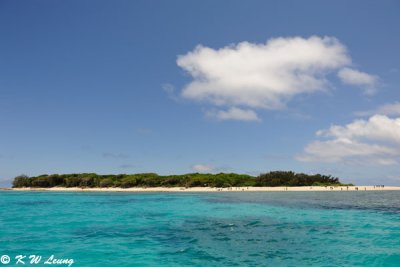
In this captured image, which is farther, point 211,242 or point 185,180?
point 185,180

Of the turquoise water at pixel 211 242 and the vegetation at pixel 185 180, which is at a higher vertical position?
the vegetation at pixel 185 180

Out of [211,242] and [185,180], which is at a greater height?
[185,180]

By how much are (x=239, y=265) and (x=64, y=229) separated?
54.9ft

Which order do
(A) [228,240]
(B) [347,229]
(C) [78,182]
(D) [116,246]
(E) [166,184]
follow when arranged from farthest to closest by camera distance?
(C) [78,182] < (E) [166,184] < (B) [347,229] < (A) [228,240] < (D) [116,246]

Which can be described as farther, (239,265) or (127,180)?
(127,180)

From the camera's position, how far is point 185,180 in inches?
4594

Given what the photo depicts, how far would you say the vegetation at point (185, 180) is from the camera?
114 meters

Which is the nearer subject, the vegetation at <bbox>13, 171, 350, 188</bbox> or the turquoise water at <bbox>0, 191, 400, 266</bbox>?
the turquoise water at <bbox>0, 191, 400, 266</bbox>

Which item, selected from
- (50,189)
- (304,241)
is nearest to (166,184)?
(50,189)

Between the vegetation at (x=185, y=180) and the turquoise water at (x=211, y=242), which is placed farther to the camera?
the vegetation at (x=185, y=180)

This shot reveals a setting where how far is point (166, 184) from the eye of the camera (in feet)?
384

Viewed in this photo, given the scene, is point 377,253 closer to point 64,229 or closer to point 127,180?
point 64,229

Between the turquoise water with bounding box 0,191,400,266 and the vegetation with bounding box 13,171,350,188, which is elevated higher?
the vegetation with bounding box 13,171,350,188

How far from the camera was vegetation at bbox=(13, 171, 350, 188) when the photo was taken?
11412 cm
